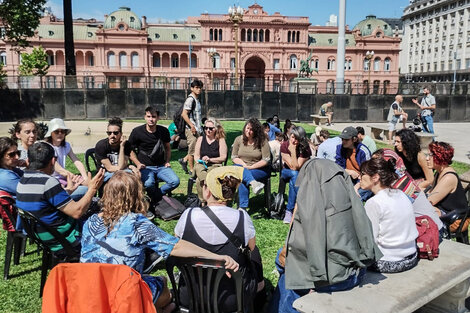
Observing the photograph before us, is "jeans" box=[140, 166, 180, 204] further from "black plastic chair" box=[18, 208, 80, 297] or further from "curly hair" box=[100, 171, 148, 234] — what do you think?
"curly hair" box=[100, 171, 148, 234]

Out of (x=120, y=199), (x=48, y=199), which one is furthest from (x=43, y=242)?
(x=120, y=199)

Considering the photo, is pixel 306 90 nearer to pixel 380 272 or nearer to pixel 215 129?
pixel 215 129

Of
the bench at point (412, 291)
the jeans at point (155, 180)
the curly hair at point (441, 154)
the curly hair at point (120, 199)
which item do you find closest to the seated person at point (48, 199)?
the curly hair at point (120, 199)

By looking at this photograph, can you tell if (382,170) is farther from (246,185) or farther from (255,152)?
(255,152)

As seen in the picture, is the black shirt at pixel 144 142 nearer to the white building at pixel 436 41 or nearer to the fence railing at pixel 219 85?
the fence railing at pixel 219 85

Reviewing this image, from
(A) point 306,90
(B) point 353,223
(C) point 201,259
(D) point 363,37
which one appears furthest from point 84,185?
(D) point 363,37

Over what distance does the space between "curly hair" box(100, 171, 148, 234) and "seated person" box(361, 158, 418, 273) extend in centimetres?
194

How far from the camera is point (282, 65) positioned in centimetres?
6806

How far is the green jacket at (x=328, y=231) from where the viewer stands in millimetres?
2893

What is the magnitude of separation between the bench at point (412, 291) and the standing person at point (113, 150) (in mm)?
3927

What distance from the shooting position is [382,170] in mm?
3490

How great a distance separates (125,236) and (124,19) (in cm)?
7405

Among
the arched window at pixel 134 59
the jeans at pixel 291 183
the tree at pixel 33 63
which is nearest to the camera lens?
the jeans at pixel 291 183

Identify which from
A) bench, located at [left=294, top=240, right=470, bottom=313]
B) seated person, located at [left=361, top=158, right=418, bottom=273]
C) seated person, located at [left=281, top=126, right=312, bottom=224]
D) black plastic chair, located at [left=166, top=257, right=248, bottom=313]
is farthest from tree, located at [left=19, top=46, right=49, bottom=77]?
bench, located at [left=294, top=240, right=470, bottom=313]
